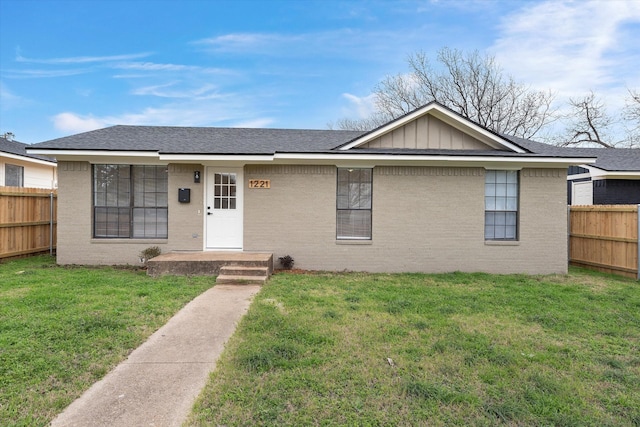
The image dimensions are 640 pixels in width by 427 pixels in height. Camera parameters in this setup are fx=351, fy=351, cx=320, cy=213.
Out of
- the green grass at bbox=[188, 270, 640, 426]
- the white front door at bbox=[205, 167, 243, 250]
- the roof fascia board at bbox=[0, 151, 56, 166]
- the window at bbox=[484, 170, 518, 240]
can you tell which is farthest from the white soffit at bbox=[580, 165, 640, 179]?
the roof fascia board at bbox=[0, 151, 56, 166]

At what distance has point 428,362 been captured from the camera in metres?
3.55

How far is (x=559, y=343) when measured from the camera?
163 inches

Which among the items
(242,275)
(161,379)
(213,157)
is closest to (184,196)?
(213,157)

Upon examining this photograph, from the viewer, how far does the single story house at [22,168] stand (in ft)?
42.3

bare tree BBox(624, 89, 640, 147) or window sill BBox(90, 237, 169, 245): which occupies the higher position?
bare tree BBox(624, 89, 640, 147)

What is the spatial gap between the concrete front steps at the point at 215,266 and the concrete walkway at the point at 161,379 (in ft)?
7.41

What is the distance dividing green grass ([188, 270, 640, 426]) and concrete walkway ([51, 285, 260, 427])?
175mm

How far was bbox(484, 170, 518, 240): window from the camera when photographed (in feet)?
29.4

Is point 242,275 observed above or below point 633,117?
below

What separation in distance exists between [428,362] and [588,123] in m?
30.8

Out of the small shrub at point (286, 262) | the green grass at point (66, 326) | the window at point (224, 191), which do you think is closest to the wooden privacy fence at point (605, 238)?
the small shrub at point (286, 262)

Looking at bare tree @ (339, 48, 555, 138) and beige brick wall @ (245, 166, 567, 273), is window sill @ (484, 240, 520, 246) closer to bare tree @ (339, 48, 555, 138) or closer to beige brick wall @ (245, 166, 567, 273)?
beige brick wall @ (245, 166, 567, 273)

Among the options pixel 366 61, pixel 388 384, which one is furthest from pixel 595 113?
pixel 388 384

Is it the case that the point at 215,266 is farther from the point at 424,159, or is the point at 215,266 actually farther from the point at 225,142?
the point at 424,159
